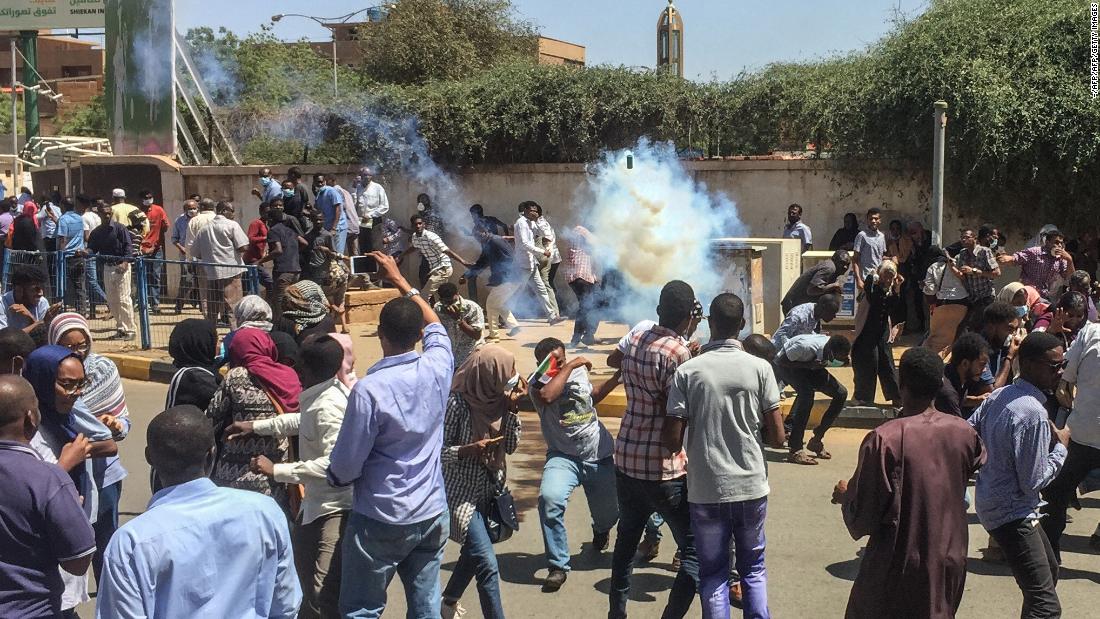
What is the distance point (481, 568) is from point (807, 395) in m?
4.31

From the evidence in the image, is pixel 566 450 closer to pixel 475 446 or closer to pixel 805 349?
pixel 475 446

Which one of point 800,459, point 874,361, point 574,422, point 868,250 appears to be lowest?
point 800,459

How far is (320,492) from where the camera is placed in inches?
187

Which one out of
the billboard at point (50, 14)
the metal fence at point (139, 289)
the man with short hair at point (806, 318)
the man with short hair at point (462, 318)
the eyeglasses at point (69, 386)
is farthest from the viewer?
the billboard at point (50, 14)

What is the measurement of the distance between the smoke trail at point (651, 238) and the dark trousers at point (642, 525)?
7.26 metres

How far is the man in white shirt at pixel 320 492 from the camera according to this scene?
15.4 feet

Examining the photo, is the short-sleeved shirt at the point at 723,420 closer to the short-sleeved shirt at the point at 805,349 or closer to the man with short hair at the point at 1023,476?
the man with short hair at the point at 1023,476

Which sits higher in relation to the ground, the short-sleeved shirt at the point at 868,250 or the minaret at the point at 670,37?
the minaret at the point at 670,37

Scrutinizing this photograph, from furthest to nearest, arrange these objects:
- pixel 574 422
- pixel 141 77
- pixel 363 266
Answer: pixel 141 77
pixel 363 266
pixel 574 422

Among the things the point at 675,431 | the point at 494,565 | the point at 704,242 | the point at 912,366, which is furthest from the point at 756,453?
the point at 704,242

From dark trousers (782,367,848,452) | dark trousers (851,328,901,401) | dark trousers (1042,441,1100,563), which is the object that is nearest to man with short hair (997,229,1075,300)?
dark trousers (851,328,901,401)

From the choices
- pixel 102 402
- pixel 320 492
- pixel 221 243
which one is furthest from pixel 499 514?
pixel 221 243

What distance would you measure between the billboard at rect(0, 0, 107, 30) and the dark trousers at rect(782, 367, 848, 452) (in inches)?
1344
